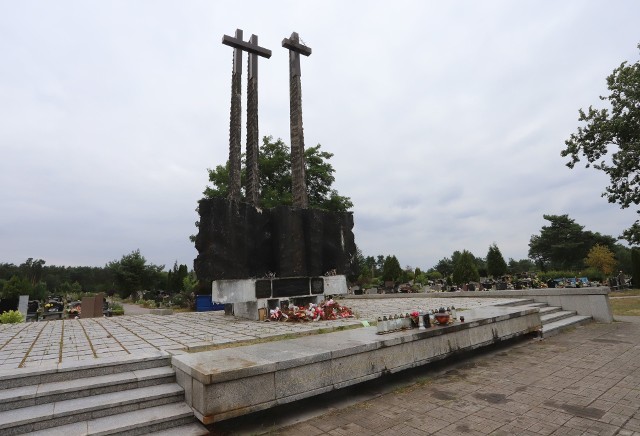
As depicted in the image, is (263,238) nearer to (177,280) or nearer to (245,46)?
(245,46)

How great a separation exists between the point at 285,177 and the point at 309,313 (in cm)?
1530

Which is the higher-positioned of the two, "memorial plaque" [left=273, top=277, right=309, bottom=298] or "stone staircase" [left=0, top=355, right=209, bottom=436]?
"memorial plaque" [left=273, top=277, right=309, bottom=298]

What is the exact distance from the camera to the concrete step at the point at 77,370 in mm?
3510

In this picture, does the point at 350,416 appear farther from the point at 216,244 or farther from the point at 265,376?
the point at 216,244

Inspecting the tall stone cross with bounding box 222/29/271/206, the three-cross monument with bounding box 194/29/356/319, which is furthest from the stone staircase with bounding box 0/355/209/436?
the tall stone cross with bounding box 222/29/271/206

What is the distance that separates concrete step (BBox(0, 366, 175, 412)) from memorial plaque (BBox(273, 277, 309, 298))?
4781mm

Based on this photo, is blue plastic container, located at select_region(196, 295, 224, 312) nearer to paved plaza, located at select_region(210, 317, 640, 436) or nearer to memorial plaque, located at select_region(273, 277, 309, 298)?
memorial plaque, located at select_region(273, 277, 309, 298)

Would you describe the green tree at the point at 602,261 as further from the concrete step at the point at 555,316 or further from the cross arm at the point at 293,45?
the cross arm at the point at 293,45

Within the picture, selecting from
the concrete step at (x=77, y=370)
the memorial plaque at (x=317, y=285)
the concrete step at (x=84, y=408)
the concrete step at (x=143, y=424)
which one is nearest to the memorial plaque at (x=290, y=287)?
the memorial plaque at (x=317, y=285)

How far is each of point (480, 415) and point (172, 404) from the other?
3346 millimetres

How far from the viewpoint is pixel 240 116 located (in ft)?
35.9

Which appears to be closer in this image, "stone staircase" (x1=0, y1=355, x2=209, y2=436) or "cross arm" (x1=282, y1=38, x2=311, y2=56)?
"stone staircase" (x1=0, y1=355, x2=209, y2=436)

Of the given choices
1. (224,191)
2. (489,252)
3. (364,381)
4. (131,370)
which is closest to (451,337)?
(364,381)

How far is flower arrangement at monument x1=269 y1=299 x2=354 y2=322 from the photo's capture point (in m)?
8.14
